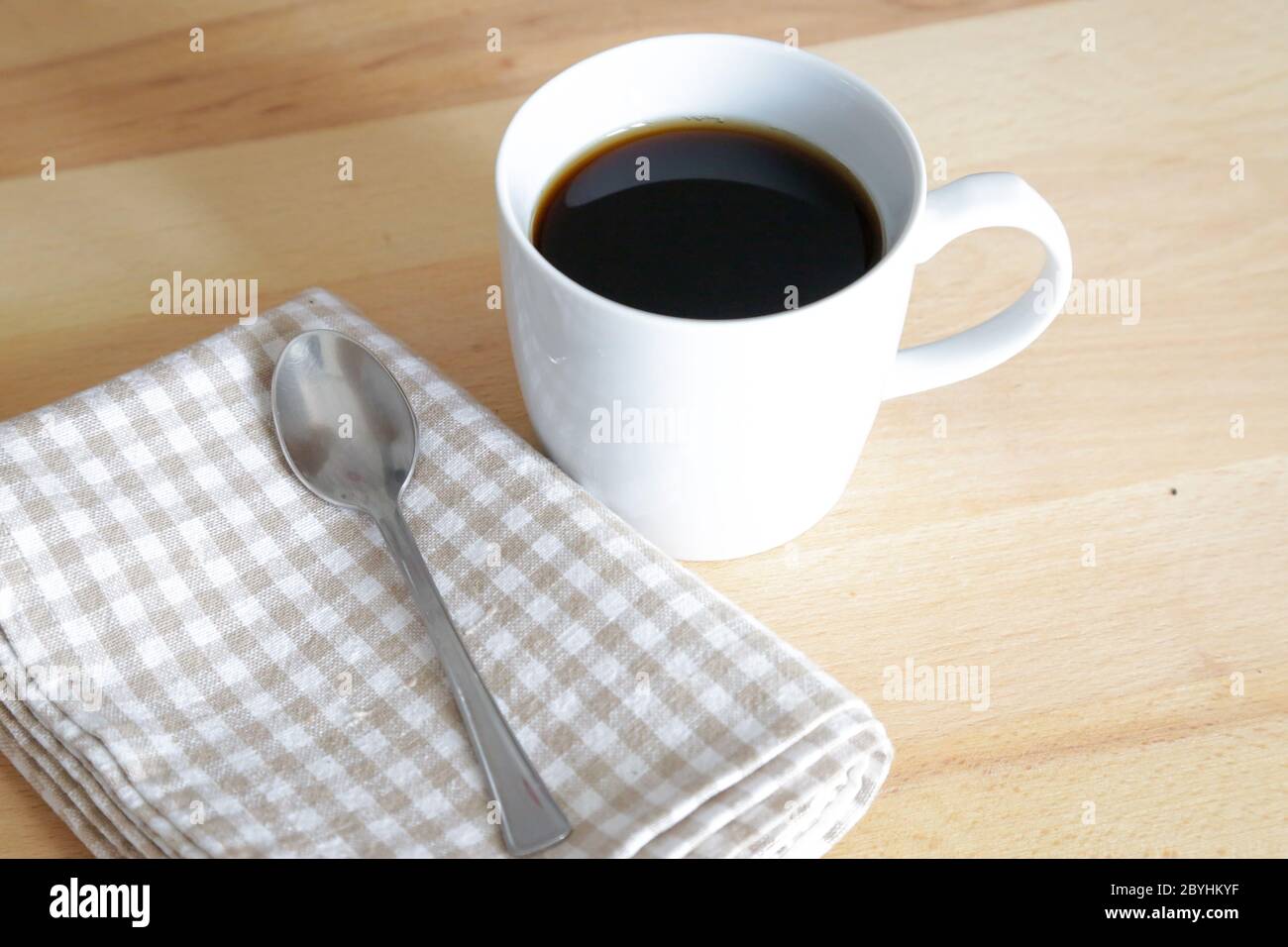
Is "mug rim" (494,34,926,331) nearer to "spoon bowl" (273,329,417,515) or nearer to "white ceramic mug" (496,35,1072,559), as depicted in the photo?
"white ceramic mug" (496,35,1072,559)

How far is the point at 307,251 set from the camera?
772 millimetres

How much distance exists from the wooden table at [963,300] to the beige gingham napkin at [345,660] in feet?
0.19

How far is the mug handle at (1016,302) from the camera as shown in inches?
21.8

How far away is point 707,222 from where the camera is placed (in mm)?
595

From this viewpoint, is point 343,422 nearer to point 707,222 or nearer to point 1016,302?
point 707,222

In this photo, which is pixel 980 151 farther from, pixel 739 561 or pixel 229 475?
pixel 229 475

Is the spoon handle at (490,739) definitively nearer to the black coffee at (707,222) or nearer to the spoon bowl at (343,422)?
the spoon bowl at (343,422)

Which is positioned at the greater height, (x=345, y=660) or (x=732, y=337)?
(x=732, y=337)

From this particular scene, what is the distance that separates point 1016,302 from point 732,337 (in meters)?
0.18

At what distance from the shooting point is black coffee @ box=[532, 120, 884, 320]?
559 millimetres

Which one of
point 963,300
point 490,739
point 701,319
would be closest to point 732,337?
point 701,319

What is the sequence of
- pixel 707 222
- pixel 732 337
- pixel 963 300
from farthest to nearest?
pixel 963 300, pixel 707 222, pixel 732 337

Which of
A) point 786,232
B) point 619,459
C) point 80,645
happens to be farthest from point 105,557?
point 786,232

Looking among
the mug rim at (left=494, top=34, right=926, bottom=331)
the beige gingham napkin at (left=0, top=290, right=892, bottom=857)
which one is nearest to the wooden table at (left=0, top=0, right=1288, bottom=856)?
the beige gingham napkin at (left=0, top=290, right=892, bottom=857)
